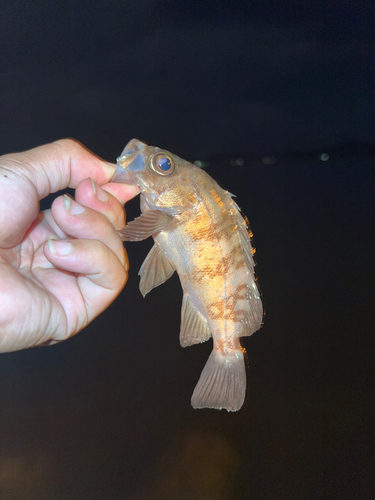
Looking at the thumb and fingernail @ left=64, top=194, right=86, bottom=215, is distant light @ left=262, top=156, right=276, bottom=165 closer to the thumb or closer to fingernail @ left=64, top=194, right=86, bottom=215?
the thumb

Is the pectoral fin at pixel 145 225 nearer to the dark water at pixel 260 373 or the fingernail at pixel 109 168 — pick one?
the fingernail at pixel 109 168

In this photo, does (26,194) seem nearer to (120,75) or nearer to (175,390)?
(120,75)

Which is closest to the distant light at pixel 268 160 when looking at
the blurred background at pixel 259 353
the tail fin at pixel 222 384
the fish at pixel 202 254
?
the blurred background at pixel 259 353

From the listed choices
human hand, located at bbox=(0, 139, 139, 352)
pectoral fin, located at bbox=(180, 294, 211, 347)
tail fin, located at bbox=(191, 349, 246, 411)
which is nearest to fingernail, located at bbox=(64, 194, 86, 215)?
human hand, located at bbox=(0, 139, 139, 352)

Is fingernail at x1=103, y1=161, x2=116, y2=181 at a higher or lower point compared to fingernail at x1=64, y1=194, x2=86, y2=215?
higher

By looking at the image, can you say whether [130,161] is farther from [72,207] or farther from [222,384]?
[222,384]

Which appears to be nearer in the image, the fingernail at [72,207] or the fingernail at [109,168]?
the fingernail at [72,207]
